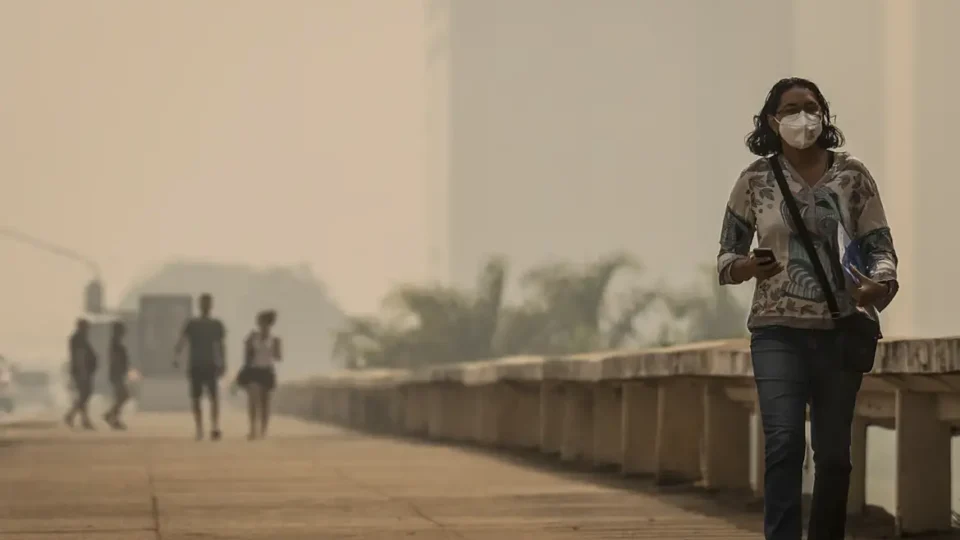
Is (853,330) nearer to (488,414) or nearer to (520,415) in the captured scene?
(520,415)

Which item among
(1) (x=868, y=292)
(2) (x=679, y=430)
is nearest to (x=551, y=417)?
(2) (x=679, y=430)

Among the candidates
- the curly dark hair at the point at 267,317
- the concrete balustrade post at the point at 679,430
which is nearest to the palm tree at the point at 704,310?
the curly dark hair at the point at 267,317

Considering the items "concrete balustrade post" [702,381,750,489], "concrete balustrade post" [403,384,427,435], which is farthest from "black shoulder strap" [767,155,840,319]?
"concrete balustrade post" [403,384,427,435]

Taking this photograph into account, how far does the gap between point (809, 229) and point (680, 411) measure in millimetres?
8424

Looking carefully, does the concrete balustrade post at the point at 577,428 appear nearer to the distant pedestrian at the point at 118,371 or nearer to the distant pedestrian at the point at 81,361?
the distant pedestrian at the point at 81,361

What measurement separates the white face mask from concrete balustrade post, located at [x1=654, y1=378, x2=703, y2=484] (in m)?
8.40

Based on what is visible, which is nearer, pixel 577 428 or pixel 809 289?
pixel 809 289

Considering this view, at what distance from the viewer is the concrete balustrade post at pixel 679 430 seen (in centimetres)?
1703

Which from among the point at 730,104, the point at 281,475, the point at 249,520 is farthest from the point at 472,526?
the point at 730,104

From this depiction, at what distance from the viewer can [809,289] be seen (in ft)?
28.2

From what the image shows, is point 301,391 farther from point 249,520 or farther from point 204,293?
point 249,520

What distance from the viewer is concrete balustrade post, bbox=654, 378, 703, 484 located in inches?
671

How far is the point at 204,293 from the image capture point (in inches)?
1193

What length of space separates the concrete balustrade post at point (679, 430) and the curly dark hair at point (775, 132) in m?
8.07
